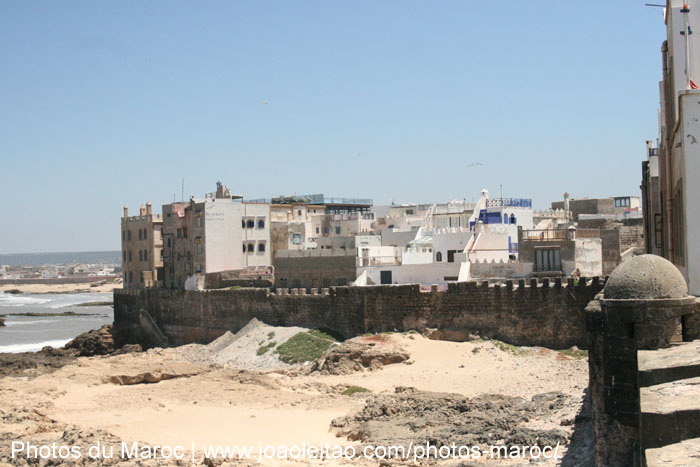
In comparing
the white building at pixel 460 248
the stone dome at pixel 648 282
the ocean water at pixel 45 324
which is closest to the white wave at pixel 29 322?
the ocean water at pixel 45 324

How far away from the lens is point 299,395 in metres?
23.2

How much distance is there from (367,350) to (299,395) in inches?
153

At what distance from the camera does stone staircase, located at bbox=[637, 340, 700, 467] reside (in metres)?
6.96

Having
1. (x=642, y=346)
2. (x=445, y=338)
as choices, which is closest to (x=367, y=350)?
(x=445, y=338)

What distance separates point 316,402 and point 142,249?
32.9 meters

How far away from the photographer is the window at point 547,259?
2981 centimetres

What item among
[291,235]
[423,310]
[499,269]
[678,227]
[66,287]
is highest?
[291,235]

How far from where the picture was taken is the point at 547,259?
30.0 meters

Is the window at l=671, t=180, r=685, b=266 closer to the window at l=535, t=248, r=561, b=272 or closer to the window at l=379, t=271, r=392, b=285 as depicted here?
the window at l=535, t=248, r=561, b=272

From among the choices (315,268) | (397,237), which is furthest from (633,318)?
(397,237)

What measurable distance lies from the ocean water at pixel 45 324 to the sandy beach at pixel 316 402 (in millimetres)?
18108

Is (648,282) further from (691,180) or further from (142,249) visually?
(142,249)

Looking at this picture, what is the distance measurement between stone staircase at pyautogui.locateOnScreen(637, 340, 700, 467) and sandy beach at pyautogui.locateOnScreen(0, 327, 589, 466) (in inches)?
186

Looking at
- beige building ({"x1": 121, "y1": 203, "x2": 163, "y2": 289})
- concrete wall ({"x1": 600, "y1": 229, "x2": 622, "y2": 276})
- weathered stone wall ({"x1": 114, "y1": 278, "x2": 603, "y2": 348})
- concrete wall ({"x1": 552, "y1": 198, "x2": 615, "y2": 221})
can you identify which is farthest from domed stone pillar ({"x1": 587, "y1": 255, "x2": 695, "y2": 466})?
beige building ({"x1": 121, "y1": 203, "x2": 163, "y2": 289})
